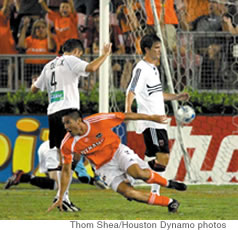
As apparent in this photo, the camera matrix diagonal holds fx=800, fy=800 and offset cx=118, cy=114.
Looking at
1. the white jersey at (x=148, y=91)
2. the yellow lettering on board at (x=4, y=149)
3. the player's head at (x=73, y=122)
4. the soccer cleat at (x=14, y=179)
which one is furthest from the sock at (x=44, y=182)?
the player's head at (x=73, y=122)

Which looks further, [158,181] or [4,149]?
[4,149]

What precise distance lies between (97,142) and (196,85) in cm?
481

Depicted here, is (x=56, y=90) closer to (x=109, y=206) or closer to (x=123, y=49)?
(x=109, y=206)

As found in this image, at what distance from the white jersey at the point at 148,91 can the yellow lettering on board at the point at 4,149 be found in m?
3.33

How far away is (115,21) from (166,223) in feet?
Result: 21.3

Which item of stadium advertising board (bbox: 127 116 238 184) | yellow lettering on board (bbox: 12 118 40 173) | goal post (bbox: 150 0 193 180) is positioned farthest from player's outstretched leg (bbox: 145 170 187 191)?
yellow lettering on board (bbox: 12 118 40 173)

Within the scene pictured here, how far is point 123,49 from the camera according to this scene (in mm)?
13352

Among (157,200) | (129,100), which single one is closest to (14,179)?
(129,100)

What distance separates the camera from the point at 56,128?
9.27m

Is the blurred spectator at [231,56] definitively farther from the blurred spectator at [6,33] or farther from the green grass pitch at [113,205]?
the blurred spectator at [6,33]

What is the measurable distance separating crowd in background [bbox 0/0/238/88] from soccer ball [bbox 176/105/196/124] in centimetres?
115

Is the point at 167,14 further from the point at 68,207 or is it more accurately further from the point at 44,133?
the point at 68,207

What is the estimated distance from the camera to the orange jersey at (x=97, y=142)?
8109 mm

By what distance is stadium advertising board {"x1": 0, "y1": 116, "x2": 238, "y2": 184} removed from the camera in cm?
1240
